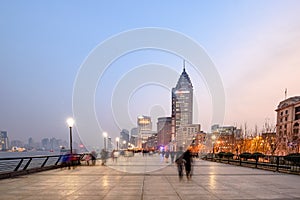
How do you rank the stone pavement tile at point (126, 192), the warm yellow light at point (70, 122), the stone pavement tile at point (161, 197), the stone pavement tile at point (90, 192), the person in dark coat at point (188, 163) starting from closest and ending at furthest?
1. the stone pavement tile at point (161, 197)
2. the stone pavement tile at point (90, 192)
3. the stone pavement tile at point (126, 192)
4. the person in dark coat at point (188, 163)
5. the warm yellow light at point (70, 122)

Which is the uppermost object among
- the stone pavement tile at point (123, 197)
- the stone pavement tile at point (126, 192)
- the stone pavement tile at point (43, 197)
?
the stone pavement tile at point (123, 197)

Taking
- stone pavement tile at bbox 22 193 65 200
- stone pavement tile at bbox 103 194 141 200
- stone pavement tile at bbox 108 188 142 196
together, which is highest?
stone pavement tile at bbox 103 194 141 200

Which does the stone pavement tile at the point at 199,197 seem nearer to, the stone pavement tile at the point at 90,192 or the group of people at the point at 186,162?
the stone pavement tile at the point at 90,192

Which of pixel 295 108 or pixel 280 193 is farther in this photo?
pixel 295 108

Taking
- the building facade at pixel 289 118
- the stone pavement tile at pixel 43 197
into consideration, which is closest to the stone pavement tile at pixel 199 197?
the stone pavement tile at pixel 43 197

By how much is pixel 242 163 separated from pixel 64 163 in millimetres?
17496

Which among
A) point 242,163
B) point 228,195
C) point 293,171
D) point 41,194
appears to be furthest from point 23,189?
point 242,163

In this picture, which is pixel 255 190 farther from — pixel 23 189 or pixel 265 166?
pixel 265 166

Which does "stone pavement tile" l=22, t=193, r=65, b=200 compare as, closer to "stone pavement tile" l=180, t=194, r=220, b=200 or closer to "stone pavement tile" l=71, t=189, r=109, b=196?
"stone pavement tile" l=71, t=189, r=109, b=196

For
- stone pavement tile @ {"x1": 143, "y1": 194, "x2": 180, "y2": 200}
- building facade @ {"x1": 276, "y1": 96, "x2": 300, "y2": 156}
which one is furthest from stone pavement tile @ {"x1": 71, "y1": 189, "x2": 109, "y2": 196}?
building facade @ {"x1": 276, "y1": 96, "x2": 300, "y2": 156}

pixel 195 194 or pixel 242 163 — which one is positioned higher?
pixel 195 194

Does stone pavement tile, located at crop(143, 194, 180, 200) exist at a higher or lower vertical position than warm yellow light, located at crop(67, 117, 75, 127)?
lower

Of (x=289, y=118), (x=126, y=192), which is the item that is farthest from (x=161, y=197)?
(x=289, y=118)

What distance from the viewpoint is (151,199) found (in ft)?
31.9
